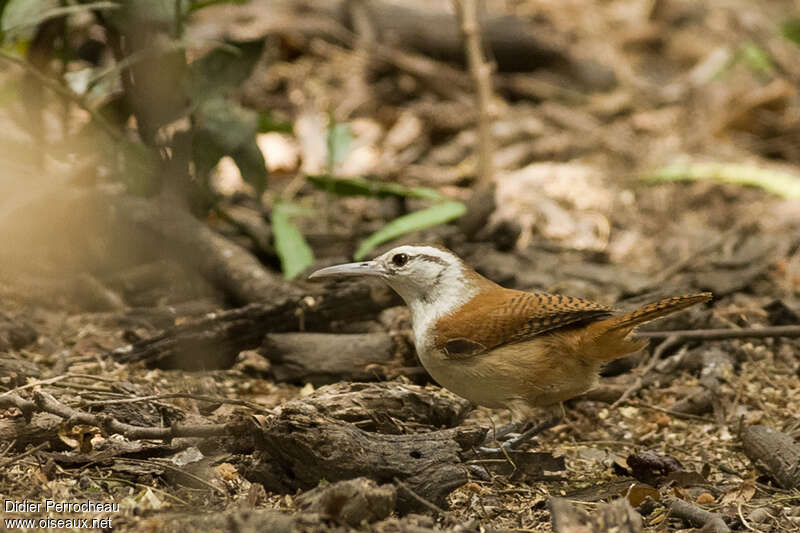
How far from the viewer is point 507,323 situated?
4.10m

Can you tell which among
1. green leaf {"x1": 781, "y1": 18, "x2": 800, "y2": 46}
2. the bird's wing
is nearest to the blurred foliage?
the bird's wing

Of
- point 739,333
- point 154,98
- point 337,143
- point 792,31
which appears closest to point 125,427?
point 154,98

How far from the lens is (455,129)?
335 inches

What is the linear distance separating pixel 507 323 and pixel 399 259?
2.48ft

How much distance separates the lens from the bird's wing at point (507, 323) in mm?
4055

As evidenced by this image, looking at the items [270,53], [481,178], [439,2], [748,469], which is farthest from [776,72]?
[748,469]

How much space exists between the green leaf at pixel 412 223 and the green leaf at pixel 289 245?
0.36 m

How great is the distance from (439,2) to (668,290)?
6.05 metres

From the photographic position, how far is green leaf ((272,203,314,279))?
5.80 metres

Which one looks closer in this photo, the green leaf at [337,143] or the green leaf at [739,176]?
the green leaf at [337,143]

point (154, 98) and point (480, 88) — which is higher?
point (154, 98)

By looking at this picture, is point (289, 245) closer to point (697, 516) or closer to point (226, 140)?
point (226, 140)

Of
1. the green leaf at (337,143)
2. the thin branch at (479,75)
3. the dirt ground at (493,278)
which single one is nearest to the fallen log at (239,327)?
the dirt ground at (493,278)

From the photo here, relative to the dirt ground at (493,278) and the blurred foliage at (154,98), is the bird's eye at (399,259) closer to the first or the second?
the dirt ground at (493,278)
